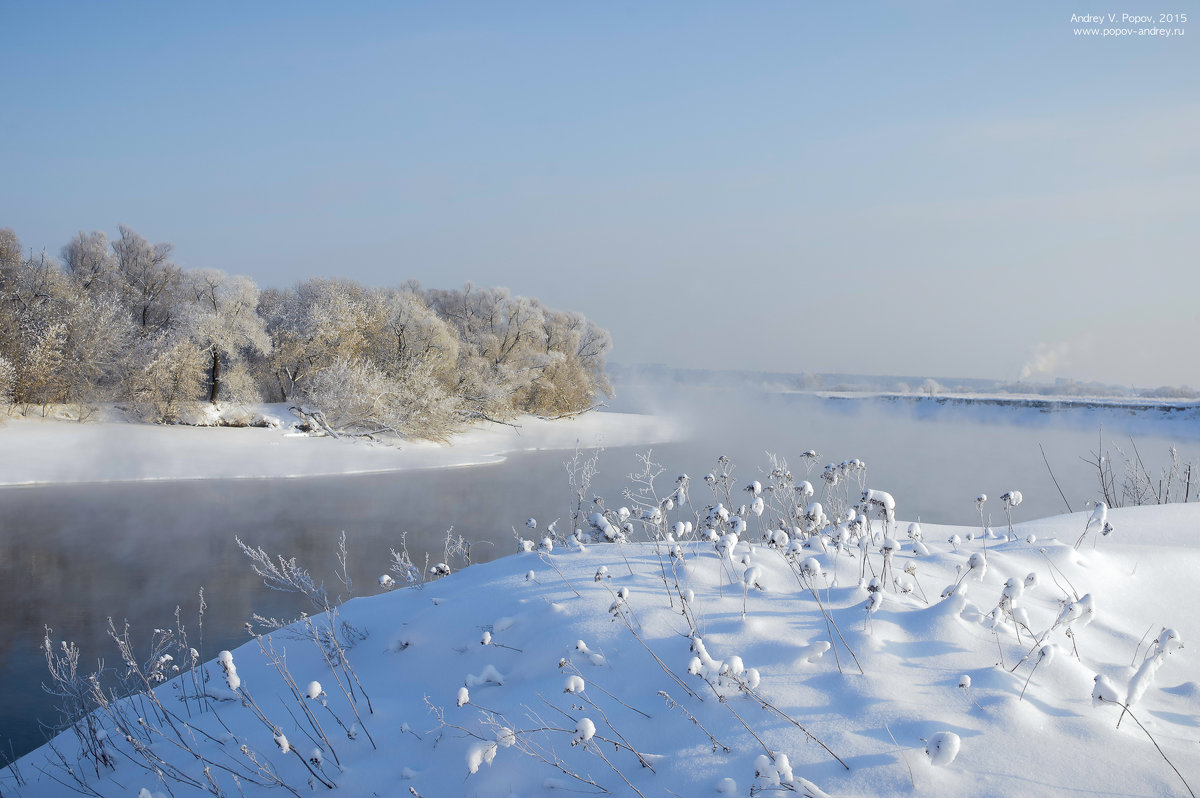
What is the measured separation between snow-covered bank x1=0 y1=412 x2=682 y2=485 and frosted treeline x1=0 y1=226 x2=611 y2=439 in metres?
0.76

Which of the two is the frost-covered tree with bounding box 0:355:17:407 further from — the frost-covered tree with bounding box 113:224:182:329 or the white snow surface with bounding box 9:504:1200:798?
the white snow surface with bounding box 9:504:1200:798

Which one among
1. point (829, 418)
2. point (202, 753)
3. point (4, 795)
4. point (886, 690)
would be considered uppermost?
point (886, 690)

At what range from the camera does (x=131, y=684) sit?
416 centimetres

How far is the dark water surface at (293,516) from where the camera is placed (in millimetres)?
5457

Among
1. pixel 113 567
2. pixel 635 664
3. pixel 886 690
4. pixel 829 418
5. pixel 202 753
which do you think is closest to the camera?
pixel 886 690

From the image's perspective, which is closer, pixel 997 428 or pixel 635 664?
pixel 635 664

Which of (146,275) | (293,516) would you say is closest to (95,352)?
(146,275)

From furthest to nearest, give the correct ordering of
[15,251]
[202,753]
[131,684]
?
[15,251] → [131,684] → [202,753]

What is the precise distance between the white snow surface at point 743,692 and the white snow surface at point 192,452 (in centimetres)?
814

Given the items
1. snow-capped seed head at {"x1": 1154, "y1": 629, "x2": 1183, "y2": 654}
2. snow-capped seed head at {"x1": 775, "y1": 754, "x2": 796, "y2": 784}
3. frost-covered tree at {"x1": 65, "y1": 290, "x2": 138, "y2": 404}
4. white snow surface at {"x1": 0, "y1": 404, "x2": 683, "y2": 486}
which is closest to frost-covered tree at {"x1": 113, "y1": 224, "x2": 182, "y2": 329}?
frost-covered tree at {"x1": 65, "y1": 290, "x2": 138, "y2": 404}

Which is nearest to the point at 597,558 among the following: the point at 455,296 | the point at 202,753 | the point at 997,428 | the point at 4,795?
the point at 202,753

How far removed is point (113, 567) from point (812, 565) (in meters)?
7.44

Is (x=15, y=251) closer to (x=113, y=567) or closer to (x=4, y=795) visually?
(x=113, y=567)

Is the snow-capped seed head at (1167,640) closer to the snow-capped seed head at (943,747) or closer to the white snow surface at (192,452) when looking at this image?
the snow-capped seed head at (943,747)
